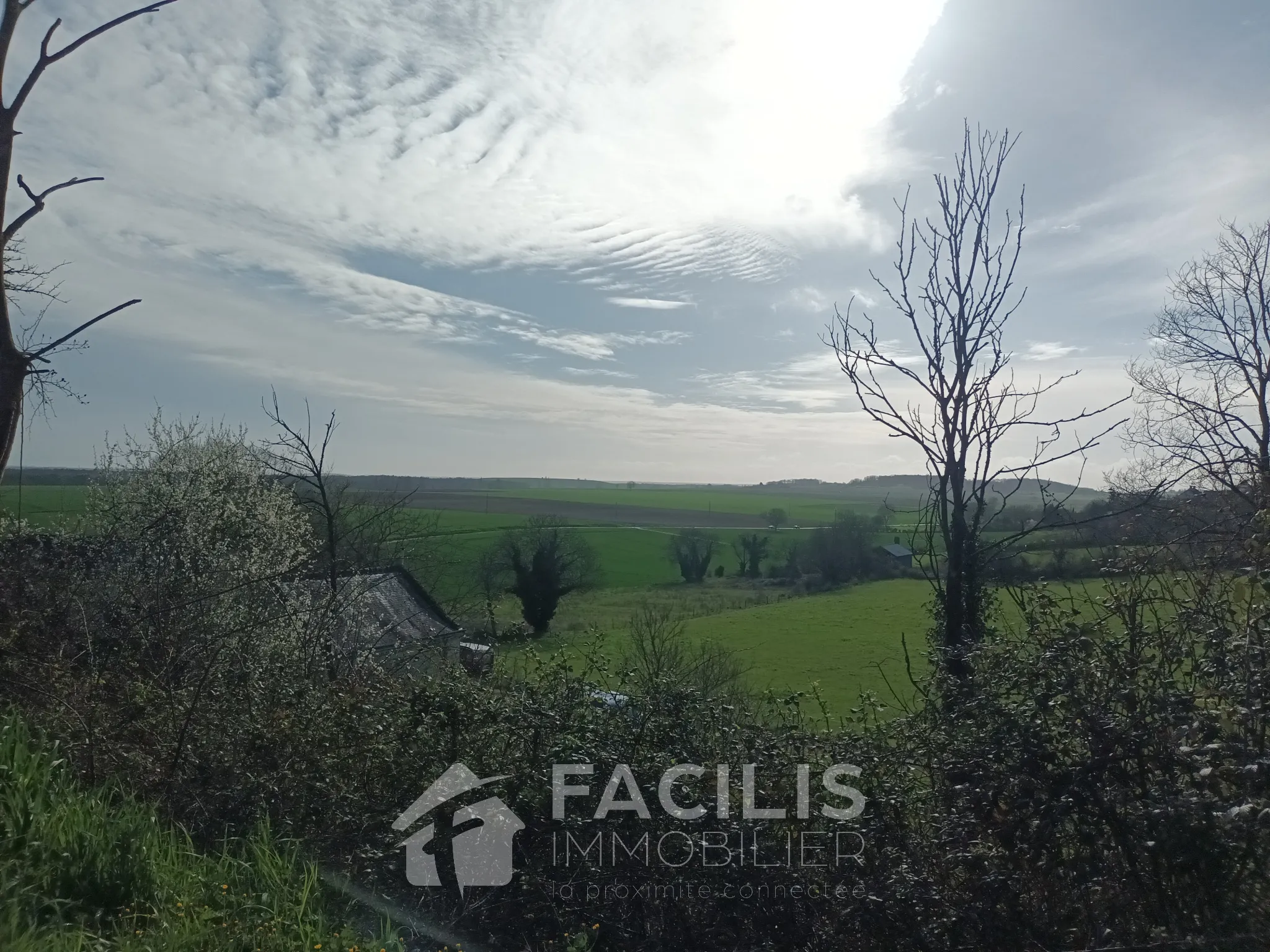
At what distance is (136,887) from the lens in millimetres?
3510

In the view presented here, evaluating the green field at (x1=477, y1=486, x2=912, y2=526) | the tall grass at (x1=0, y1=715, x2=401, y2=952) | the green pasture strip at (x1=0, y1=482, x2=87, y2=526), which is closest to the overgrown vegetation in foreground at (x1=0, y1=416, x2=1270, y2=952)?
the tall grass at (x1=0, y1=715, x2=401, y2=952)

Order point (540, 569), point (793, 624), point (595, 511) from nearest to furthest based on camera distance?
point (793, 624), point (540, 569), point (595, 511)

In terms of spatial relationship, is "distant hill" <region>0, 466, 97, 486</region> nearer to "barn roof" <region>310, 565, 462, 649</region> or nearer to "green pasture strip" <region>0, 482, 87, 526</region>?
"green pasture strip" <region>0, 482, 87, 526</region>

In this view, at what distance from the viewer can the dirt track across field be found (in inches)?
2419

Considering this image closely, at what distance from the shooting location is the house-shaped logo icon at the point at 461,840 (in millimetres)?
4027

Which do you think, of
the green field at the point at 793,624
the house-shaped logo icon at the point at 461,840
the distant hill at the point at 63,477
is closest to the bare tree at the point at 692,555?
the green field at the point at 793,624

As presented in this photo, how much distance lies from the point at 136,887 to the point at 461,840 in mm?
1398

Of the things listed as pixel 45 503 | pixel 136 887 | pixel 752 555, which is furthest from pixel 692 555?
pixel 136 887

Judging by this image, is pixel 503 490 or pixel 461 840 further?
pixel 503 490

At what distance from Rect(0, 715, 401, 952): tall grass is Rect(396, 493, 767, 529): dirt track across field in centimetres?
5270

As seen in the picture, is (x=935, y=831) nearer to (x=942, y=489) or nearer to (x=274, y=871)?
(x=942, y=489)

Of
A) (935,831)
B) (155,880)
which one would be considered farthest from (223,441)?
(935,831)

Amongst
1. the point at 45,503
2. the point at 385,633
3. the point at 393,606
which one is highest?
the point at 45,503

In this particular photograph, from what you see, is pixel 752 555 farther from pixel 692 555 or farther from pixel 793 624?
pixel 793 624
